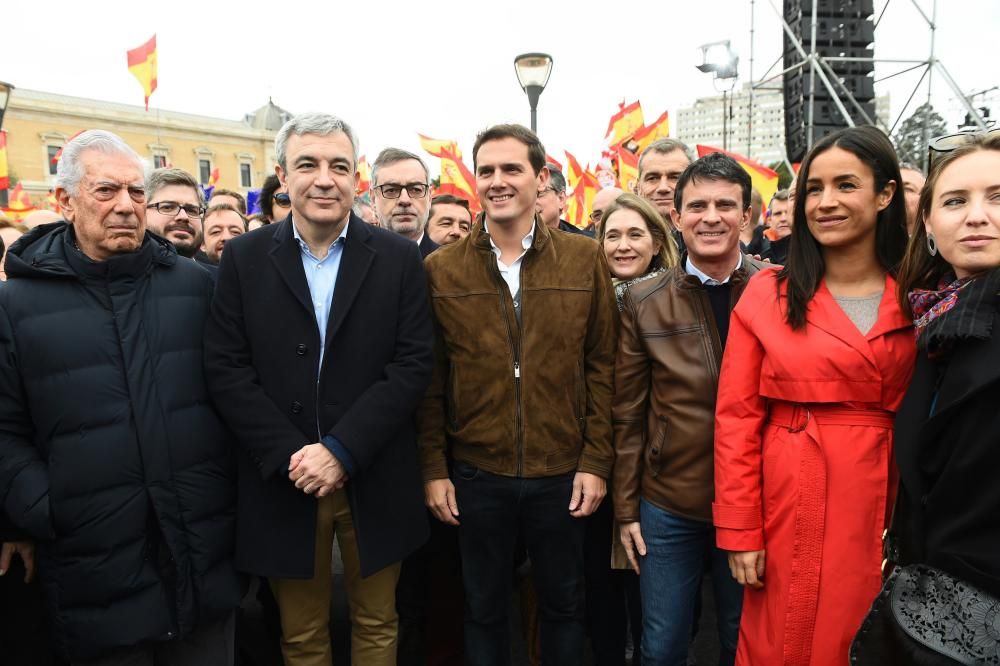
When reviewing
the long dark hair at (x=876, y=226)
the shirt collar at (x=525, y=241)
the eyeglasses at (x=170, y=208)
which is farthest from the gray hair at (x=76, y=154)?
the long dark hair at (x=876, y=226)

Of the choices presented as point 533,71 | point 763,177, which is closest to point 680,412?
point 763,177

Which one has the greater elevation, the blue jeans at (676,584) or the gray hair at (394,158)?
the gray hair at (394,158)

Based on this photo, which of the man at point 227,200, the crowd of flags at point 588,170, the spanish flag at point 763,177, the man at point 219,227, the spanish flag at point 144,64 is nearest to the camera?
the man at point 219,227

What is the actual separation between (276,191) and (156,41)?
13.4 meters

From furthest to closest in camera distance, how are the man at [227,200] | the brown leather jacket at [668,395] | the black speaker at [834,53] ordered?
the black speaker at [834,53], the man at [227,200], the brown leather jacket at [668,395]

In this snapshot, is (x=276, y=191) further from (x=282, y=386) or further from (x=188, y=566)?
(x=188, y=566)

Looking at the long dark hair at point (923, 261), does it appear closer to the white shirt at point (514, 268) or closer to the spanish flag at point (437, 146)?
the white shirt at point (514, 268)

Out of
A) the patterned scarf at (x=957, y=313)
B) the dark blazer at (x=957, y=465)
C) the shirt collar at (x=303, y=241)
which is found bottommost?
the dark blazer at (x=957, y=465)

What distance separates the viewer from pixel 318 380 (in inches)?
93.5

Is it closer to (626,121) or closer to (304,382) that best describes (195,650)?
(304,382)

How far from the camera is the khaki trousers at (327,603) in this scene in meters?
2.49

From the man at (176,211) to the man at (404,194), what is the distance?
1188mm

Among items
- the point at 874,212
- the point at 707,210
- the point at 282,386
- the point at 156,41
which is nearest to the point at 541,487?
the point at 282,386

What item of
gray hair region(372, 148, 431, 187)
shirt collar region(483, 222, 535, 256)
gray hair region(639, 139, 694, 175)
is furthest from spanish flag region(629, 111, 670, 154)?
shirt collar region(483, 222, 535, 256)
